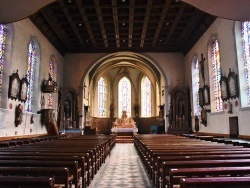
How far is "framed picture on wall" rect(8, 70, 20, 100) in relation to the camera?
1073 cm

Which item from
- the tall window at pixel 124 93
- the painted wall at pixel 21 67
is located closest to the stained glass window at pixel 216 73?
the painted wall at pixel 21 67

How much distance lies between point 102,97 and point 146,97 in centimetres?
535

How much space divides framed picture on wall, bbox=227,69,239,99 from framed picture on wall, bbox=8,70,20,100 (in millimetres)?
9592

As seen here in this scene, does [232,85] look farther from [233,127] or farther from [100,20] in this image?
[100,20]

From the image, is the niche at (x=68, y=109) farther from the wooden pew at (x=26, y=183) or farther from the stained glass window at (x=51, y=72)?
the wooden pew at (x=26, y=183)

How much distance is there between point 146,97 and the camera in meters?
30.3

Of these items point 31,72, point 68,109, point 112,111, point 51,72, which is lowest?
point 68,109

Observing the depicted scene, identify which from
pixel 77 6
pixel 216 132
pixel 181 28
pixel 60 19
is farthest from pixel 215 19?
pixel 60 19

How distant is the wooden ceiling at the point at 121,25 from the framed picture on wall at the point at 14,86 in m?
3.70

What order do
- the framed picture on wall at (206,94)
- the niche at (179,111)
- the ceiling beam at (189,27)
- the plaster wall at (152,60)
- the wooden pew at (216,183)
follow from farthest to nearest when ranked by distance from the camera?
the plaster wall at (152,60)
the niche at (179,111)
the framed picture on wall at (206,94)
the ceiling beam at (189,27)
the wooden pew at (216,183)

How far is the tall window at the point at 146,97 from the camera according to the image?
29969mm

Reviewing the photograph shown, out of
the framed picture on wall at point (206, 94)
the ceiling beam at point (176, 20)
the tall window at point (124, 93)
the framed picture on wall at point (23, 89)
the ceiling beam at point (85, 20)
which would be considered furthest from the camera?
the tall window at point (124, 93)

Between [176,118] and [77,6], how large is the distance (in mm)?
10573

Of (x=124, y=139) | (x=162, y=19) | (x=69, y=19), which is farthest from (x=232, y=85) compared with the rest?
(x=124, y=139)
